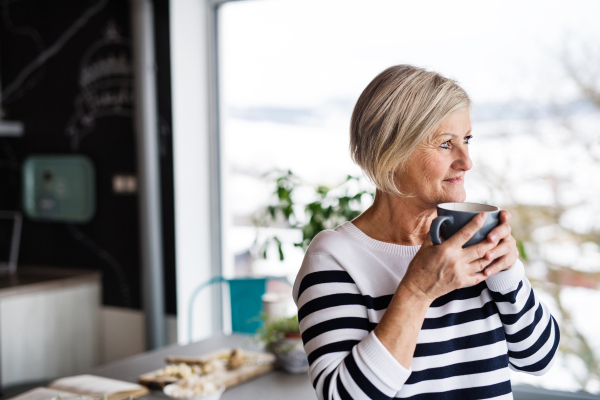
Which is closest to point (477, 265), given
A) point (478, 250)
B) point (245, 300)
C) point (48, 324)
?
point (478, 250)

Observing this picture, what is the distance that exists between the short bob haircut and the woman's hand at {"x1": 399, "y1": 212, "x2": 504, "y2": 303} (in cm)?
18

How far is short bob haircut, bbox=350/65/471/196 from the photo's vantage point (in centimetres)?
95

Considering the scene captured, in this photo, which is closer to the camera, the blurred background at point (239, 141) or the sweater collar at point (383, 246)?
the sweater collar at point (383, 246)

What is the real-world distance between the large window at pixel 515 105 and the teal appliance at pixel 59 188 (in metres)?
1.43

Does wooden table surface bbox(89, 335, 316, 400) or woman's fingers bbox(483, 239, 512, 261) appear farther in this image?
wooden table surface bbox(89, 335, 316, 400)

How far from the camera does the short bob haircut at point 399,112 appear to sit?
954 mm

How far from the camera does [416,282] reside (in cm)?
87

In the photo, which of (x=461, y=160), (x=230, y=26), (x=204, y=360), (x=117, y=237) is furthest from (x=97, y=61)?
(x=461, y=160)

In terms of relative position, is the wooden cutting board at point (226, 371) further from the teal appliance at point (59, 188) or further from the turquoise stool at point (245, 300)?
the teal appliance at point (59, 188)

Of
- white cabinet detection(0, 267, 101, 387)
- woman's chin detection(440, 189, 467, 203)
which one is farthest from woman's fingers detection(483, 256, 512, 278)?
white cabinet detection(0, 267, 101, 387)

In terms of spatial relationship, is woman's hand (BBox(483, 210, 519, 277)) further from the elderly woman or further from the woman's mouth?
the woman's mouth

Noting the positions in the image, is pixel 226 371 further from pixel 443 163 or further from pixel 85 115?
pixel 85 115

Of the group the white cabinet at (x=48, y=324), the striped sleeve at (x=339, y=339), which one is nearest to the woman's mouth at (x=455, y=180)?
the striped sleeve at (x=339, y=339)

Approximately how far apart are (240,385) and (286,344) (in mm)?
201
